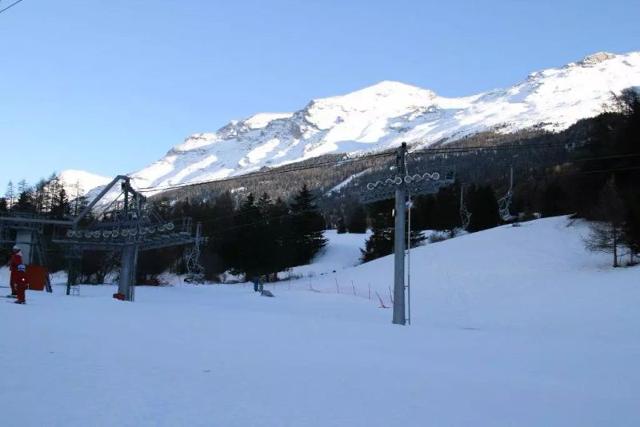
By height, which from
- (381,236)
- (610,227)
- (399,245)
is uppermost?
(381,236)

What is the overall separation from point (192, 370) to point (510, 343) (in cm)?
878

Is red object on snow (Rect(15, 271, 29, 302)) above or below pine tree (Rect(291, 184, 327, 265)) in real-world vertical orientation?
below

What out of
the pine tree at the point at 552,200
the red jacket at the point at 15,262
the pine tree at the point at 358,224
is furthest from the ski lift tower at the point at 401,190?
the pine tree at the point at 358,224

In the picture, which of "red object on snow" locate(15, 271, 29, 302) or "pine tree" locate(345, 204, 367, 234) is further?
"pine tree" locate(345, 204, 367, 234)

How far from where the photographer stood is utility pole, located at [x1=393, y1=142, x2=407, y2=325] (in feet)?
70.9

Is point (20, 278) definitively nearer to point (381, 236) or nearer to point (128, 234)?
point (128, 234)

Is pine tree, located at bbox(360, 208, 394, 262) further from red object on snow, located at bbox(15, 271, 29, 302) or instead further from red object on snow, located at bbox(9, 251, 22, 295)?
red object on snow, located at bbox(15, 271, 29, 302)

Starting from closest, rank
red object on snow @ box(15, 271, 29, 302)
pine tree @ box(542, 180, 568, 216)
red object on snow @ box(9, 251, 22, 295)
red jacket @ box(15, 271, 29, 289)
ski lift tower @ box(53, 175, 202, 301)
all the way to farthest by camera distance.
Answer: red object on snow @ box(15, 271, 29, 302) < red jacket @ box(15, 271, 29, 289) < red object on snow @ box(9, 251, 22, 295) < ski lift tower @ box(53, 175, 202, 301) < pine tree @ box(542, 180, 568, 216)

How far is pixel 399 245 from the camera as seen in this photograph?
21844mm

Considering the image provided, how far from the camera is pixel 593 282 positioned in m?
34.6

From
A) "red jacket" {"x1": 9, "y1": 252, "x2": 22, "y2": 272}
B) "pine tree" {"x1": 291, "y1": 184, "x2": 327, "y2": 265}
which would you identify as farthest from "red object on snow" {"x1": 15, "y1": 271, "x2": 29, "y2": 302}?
"pine tree" {"x1": 291, "y1": 184, "x2": 327, "y2": 265}

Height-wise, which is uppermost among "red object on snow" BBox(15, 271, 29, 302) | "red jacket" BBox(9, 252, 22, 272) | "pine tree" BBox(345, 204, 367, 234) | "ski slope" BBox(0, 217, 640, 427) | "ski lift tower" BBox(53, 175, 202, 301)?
"pine tree" BBox(345, 204, 367, 234)

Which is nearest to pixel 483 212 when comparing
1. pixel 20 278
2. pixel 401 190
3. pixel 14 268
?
pixel 401 190

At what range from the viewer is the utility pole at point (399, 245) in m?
21.6
